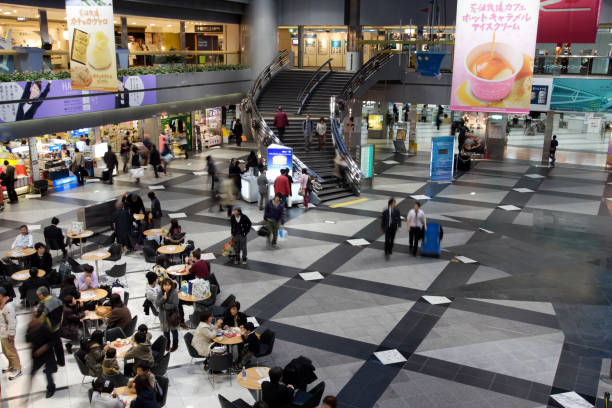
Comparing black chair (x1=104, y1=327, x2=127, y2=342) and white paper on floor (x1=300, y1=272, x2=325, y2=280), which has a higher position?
black chair (x1=104, y1=327, x2=127, y2=342)

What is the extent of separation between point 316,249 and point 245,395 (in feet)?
19.9

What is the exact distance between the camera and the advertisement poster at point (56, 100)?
53.4ft

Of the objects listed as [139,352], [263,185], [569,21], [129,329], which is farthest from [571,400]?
[263,185]

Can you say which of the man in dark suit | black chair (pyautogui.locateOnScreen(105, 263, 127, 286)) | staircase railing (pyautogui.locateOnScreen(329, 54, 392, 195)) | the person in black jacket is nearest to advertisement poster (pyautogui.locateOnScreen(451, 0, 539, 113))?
the man in dark suit

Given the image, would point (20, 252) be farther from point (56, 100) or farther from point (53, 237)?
point (56, 100)

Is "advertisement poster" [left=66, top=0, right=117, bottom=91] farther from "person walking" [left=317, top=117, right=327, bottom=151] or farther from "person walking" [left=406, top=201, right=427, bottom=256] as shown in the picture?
"person walking" [left=317, top=117, right=327, bottom=151]

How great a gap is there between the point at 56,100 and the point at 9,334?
11639 millimetres

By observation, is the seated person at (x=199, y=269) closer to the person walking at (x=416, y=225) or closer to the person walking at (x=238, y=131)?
the person walking at (x=416, y=225)

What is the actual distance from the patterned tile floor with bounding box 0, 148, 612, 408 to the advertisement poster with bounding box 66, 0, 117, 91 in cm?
407

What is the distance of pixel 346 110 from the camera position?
917 inches

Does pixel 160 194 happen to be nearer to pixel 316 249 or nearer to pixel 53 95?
pixel 53 95

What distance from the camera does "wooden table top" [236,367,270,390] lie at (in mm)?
7027

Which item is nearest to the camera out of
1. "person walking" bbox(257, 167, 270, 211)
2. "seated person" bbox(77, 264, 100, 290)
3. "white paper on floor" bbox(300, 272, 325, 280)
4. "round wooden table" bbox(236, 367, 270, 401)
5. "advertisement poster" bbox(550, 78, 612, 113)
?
"round wooden table" bbox(236, 367, 270, 401)

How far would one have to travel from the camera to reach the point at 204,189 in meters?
19.3
